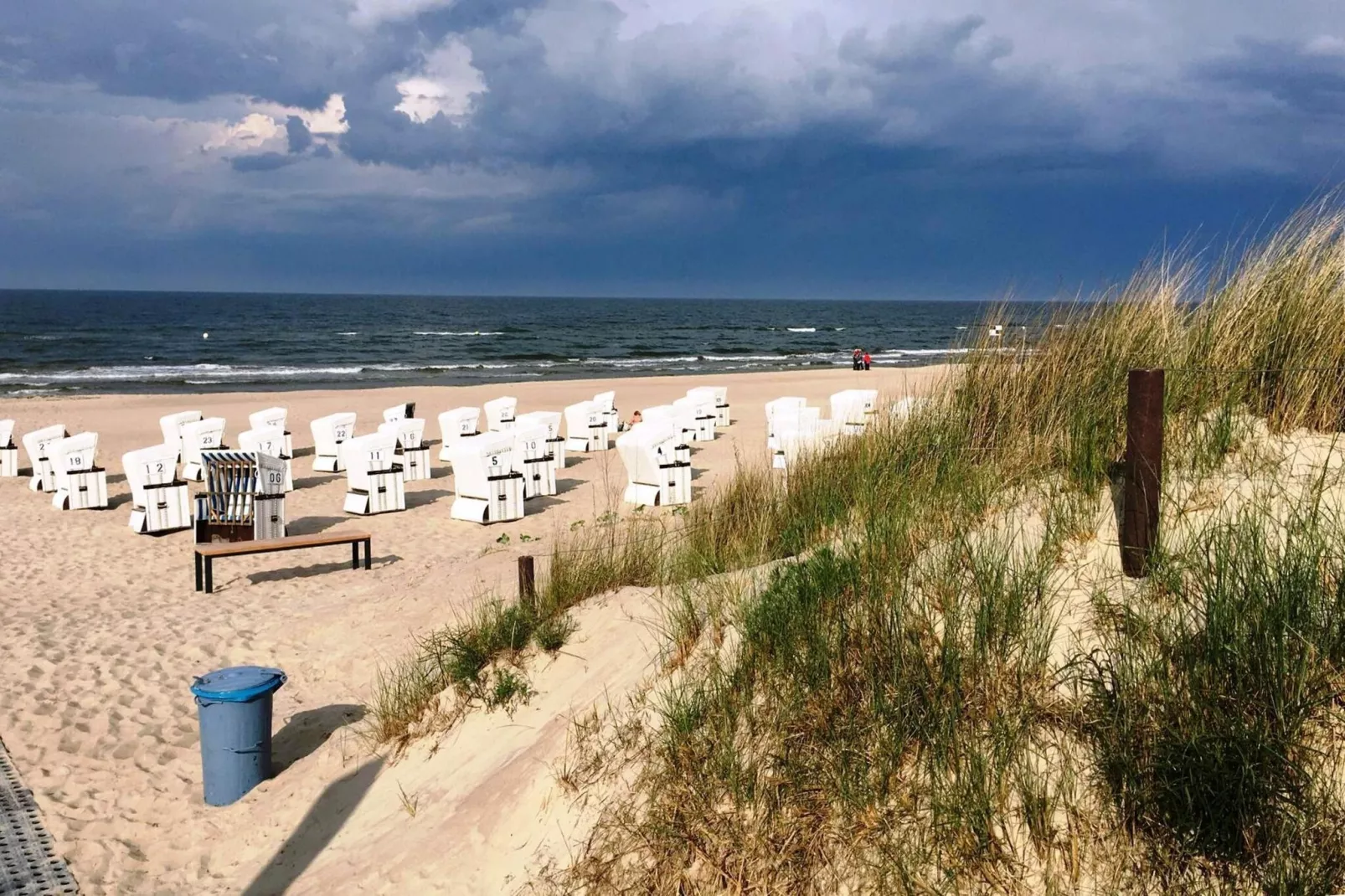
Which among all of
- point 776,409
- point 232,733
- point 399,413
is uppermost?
point 776,409

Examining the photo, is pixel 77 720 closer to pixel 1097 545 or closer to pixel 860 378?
pixel 1097 545

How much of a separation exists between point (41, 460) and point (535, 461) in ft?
23.5

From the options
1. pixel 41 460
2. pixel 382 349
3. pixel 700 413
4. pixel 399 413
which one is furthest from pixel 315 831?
pixel 382 349

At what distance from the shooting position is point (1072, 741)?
3328 mm

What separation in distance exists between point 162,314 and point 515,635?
98643 mm

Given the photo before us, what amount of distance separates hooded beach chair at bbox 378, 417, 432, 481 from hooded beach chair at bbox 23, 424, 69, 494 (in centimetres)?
452

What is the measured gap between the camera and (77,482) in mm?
13117

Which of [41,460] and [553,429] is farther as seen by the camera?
[553,429]

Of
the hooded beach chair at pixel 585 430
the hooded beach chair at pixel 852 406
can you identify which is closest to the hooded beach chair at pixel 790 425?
the hooded beach chair at pixel 852 406

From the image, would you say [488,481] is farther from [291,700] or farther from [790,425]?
[291,700]

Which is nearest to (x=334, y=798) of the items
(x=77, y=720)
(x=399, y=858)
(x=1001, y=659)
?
(x=399, y=858)

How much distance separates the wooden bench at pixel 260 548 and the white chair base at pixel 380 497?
2.34 m

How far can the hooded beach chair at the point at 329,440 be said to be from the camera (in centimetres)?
1583

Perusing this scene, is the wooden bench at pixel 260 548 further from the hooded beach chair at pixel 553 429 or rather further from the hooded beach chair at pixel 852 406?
the hooded beach chair at pixel 852 406
